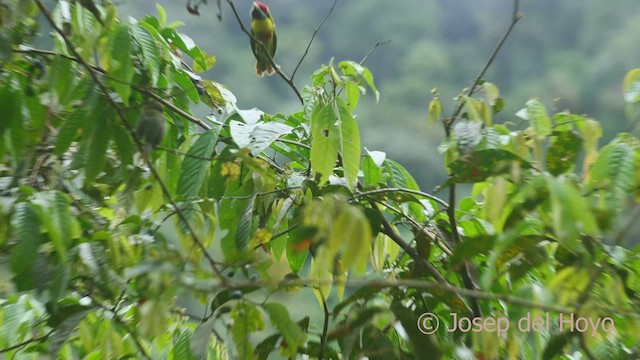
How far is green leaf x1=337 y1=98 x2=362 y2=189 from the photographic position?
2.54 feet

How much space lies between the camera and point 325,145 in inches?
30.1

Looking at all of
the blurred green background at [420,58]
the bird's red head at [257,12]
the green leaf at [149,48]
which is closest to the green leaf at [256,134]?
the green leaf at [149,48]

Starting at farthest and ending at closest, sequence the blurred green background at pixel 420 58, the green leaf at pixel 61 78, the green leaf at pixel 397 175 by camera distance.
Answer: the blurred green background at pixel 420 58 < the green leaf at pixel 397 175 < the green leaf at pixel 61 78

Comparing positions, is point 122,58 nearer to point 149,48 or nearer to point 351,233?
point 149,48

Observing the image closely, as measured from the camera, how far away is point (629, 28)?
10.6 ft

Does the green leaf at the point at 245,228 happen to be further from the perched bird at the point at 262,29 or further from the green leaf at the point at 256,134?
the perched bird at the point at 262,29

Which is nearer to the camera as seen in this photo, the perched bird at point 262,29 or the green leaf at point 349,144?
the green leaf at point 349,144

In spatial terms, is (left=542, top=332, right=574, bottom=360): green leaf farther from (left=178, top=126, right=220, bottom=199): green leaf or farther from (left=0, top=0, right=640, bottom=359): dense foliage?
(left=178, top=126, right=220, bottom=199): green leaf

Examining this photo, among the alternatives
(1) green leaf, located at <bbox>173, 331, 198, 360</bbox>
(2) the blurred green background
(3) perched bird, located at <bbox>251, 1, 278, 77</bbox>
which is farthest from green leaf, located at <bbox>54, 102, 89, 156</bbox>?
(2) the blurred green background

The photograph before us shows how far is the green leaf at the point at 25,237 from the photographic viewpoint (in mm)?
663

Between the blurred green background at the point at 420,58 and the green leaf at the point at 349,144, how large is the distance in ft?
2.94

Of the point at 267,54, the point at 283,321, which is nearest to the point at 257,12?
the point at 267,54

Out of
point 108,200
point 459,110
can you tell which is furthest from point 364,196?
point 108,200

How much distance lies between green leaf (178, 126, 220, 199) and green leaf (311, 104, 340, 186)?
0.14 meters
